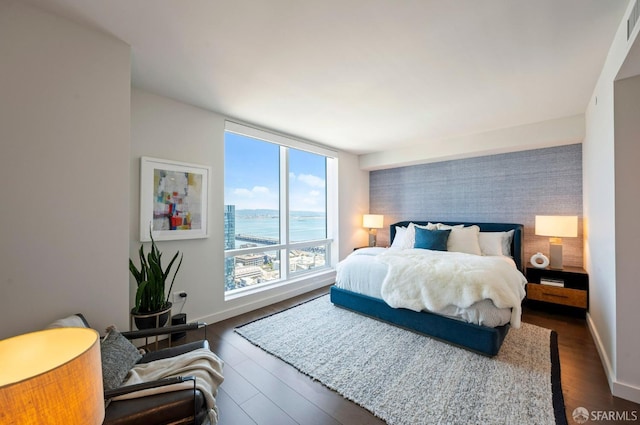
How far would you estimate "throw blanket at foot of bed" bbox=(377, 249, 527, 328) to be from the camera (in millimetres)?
2350

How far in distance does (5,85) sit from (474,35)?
2933 millimetres

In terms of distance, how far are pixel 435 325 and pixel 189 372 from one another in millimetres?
2208

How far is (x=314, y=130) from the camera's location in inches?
150

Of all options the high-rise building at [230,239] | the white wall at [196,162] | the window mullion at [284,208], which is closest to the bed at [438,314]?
the window mullion at [284,208]

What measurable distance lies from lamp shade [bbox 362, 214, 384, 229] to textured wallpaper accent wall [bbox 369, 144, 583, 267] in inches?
12.7

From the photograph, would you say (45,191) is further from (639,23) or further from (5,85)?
(639,23)

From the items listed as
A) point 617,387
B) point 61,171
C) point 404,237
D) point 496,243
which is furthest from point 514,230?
point 61,171

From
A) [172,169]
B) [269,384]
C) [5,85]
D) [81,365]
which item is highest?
[5,85]

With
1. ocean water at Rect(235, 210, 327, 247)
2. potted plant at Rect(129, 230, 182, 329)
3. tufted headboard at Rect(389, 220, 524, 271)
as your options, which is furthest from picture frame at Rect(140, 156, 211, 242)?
tufted headboard at Rect(389, 220, 524, 271)

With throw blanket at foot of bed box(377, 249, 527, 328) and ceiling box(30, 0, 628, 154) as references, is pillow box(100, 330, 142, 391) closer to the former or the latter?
ceiling box(30, 0, 628, 154)

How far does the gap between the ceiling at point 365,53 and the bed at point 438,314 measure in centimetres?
182

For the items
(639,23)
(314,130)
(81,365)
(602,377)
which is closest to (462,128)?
(314,130)

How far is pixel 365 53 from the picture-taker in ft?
6.56

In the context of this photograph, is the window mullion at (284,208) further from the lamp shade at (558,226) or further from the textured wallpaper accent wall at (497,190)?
the lamp shade at (558,226)
